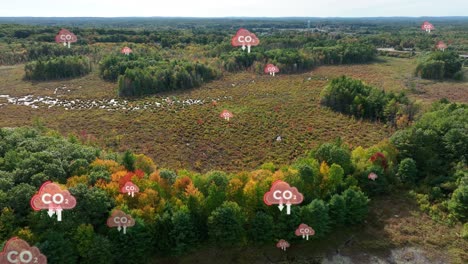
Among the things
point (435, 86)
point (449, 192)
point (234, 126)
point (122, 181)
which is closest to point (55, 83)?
point (234, 126)

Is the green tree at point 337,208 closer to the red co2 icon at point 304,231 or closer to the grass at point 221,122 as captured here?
the red co2 icon at point 304,231

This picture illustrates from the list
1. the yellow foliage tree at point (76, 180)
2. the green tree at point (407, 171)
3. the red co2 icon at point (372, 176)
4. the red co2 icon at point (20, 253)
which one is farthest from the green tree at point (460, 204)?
the red co2 icon at point (20, 253)

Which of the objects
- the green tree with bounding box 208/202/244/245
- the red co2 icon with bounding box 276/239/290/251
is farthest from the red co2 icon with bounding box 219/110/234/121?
the green tree with bounding box 208/202/244/245

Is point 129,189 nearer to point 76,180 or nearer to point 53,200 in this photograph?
point 76,180

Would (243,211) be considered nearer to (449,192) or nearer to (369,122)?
(449,192)

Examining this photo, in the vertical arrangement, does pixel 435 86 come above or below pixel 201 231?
above

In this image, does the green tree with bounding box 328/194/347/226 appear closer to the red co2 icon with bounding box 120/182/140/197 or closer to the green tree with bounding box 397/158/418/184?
the green tree with bounding box 397/158/418/184
